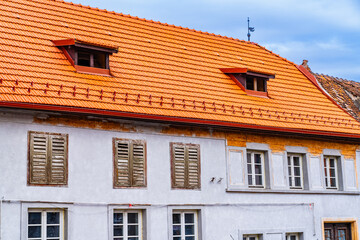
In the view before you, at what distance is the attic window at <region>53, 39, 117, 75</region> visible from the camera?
1969 centimetres

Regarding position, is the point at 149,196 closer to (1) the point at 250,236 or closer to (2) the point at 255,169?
(1) the point at 250,236

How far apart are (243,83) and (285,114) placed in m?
1.87

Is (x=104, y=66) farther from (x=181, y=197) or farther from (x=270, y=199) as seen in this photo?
(x=270, y=199)

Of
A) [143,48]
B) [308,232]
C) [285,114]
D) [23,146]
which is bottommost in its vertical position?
[308,232]

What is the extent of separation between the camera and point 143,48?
22969mm

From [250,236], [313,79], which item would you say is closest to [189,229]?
[250,236]

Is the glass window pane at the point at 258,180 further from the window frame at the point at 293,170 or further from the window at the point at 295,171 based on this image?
the window at the point at 295,171

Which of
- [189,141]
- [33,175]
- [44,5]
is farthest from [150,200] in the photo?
[44,5]

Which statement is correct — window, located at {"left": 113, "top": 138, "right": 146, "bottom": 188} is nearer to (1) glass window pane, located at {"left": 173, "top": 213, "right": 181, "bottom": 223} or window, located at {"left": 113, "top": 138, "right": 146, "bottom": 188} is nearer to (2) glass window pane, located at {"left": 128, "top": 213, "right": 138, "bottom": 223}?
(2) glass window pane, located at {"left": 128, "top": 213, "right": 138, "bottom": 223}

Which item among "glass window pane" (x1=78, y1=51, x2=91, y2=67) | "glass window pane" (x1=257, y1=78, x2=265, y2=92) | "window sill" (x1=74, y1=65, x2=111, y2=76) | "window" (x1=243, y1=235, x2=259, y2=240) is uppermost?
"glass window pane" (x1=257, y1=78, x2=265, y2=92)

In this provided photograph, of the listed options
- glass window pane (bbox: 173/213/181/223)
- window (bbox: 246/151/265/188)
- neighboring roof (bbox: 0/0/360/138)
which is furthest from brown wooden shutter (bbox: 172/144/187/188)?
window (bbox: 246/151/265/188)

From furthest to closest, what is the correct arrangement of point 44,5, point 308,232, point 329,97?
point 329,97 < point 308,232 < point 44,5

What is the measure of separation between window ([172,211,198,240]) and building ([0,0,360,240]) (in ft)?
0.15

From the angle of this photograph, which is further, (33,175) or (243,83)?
(243,83)
